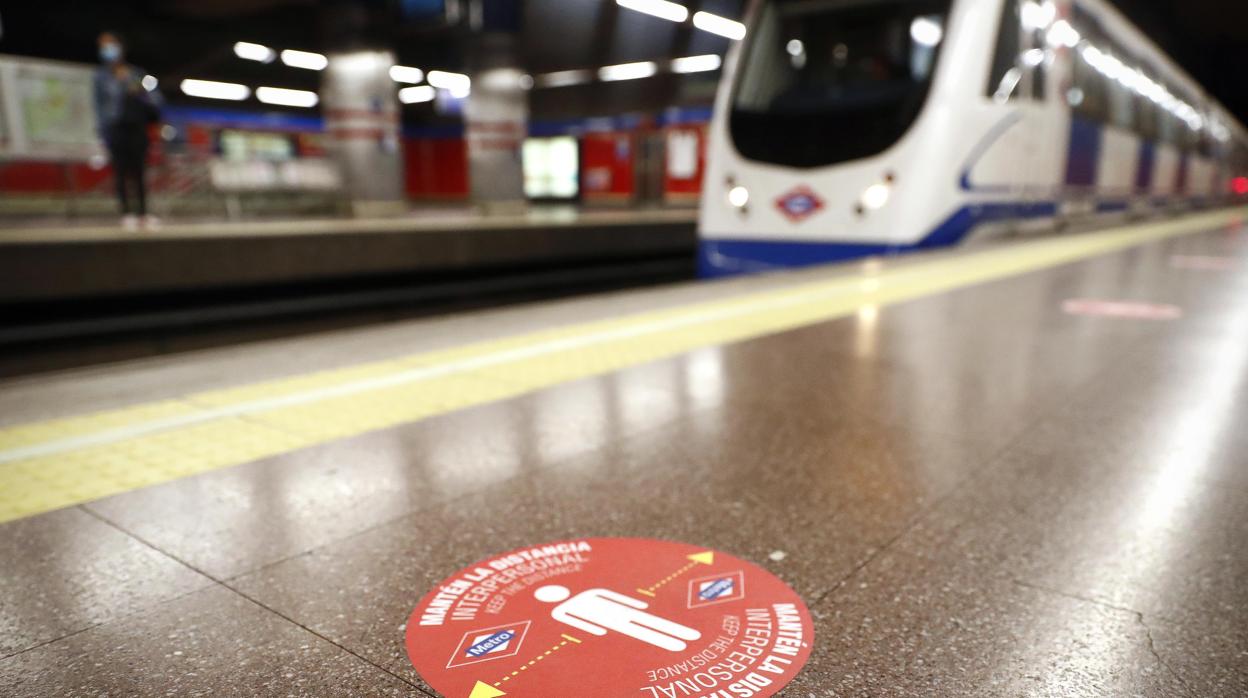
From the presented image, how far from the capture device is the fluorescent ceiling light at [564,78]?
22.1 m

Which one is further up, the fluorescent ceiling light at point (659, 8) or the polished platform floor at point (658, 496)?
the fluorescent ceiling light at point (659, 8)

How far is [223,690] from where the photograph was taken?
108 centimetres

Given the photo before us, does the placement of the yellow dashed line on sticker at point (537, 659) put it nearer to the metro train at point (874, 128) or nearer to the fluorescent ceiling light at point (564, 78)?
the metro train at point (874, 128)

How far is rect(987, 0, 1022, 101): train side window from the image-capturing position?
6590 millimetres

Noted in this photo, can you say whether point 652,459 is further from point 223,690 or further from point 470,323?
point 470,323

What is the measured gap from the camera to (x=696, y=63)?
19.9 m

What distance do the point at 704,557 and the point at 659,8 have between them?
44.7 feet

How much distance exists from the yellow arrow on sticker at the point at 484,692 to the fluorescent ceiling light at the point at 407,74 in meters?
21.5

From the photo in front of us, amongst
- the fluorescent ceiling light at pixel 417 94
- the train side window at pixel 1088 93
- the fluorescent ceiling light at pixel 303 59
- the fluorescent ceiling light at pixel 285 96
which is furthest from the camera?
the fluorescent ceiling light at pixel 417 94

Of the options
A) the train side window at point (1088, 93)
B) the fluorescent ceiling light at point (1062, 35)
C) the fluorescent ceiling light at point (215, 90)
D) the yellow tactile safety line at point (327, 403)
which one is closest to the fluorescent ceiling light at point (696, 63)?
the train side window at point (1088, 93)

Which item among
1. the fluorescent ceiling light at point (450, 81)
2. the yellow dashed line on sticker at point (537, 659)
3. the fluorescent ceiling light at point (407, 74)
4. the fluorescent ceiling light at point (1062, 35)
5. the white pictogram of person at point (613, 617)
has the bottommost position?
the yellow dashed line on sticker at point (537, 659)

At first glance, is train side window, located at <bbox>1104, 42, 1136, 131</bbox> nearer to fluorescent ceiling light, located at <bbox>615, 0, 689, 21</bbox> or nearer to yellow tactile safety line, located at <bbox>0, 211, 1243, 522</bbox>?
fluorescent ceiling light, located at <bbox>615, 0, 689, 21</bbox>

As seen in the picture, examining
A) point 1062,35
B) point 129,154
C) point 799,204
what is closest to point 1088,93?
point 1062,35

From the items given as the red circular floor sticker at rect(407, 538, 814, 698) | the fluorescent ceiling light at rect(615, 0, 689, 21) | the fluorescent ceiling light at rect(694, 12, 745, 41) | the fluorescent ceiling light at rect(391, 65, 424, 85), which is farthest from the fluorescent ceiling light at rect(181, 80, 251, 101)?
the red circular floor sticker at rect(407, 538, 814, 698)
